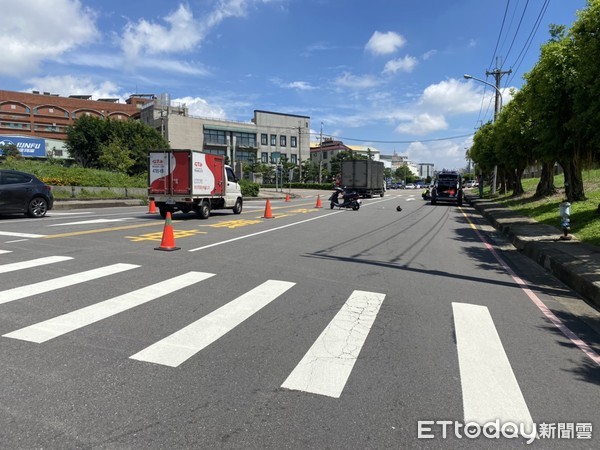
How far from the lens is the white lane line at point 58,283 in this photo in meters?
5.73

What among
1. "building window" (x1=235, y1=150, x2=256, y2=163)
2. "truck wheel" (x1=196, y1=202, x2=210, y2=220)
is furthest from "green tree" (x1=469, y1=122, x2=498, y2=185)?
"building window" (x1=235, y1=150, x2=256, y2=163)

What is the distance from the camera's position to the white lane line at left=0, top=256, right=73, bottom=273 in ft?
23.8

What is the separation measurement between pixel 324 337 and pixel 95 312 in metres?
2.75

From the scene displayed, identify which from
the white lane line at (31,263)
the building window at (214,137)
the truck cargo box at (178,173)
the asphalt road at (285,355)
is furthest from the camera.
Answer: the building window at (214,137)

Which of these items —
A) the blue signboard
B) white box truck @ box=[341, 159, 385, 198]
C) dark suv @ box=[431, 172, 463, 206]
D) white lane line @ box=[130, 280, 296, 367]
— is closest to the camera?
white lane line @ box=[130, 280, 296, 367]

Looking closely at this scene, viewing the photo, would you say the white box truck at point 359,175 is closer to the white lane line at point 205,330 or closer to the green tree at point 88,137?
the white lane line at point 205,330

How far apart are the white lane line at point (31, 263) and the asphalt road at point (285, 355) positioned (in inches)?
2.6

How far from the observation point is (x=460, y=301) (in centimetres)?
621

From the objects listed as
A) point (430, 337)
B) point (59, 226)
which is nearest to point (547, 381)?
point (430, 337)

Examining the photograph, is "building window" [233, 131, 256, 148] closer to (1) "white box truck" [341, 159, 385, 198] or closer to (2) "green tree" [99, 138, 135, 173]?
(2) "green tree" [99, 138, 135, 173]

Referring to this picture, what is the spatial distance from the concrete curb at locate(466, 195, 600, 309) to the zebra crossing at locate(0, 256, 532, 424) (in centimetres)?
241

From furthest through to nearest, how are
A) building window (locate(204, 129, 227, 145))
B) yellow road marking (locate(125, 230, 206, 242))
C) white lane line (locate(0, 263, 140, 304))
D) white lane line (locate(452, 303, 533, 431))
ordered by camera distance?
1. building window (locate(204, 129, 227, 145))
2. yellow road marking (locate(125, 230, 206, 242))
3. white lane line (locate(0, 263, 140, 304))
4. white lane line (locate(452, 303, 533, 431))

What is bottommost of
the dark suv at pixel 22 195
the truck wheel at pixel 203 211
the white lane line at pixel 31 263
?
the white lane line at pixel 31 263

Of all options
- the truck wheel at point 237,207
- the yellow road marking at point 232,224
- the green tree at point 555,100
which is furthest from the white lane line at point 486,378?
the truck wheel at point 237,207
